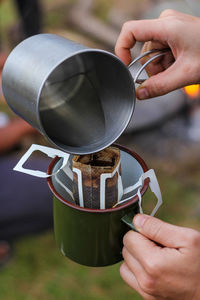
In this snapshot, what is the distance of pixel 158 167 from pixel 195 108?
0.55 m

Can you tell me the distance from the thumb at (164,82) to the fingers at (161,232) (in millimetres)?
328

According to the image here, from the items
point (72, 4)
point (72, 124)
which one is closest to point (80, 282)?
point (72, 124)

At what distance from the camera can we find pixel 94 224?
32.9 inches

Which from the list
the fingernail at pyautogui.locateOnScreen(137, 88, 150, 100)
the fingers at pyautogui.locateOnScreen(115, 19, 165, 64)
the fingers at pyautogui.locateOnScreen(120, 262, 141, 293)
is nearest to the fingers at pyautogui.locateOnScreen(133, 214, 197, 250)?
the fingers at pyautogui.locateOnScreen(120, 262, 141, 293)

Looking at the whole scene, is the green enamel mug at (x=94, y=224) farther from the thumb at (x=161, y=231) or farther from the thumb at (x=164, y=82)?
the thumb at (x=164, y=82)

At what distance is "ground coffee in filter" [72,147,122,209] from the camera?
86 cm

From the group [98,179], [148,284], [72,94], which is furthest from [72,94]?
[148,284]

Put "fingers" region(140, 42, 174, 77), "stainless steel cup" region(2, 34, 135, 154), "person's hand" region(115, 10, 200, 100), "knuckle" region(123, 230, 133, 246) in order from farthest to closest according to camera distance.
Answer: "fingers" region(140, 42, 174, 77) < "person's hand" region(115, 10, 200, 100) < "knuckle" region(123, 230, 133, 246) < "stainless steel cup" region(2, 34, 135, 154)

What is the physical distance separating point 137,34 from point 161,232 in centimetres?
51

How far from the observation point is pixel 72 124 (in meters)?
0.88

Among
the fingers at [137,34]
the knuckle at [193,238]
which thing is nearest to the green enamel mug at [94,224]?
the knuckle at [193,238]

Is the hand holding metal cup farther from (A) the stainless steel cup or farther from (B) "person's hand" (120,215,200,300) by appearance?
(B) "person's hand" (120,215,200,300)

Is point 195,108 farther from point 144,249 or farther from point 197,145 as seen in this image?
point 144,249

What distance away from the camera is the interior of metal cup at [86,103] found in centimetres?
83
